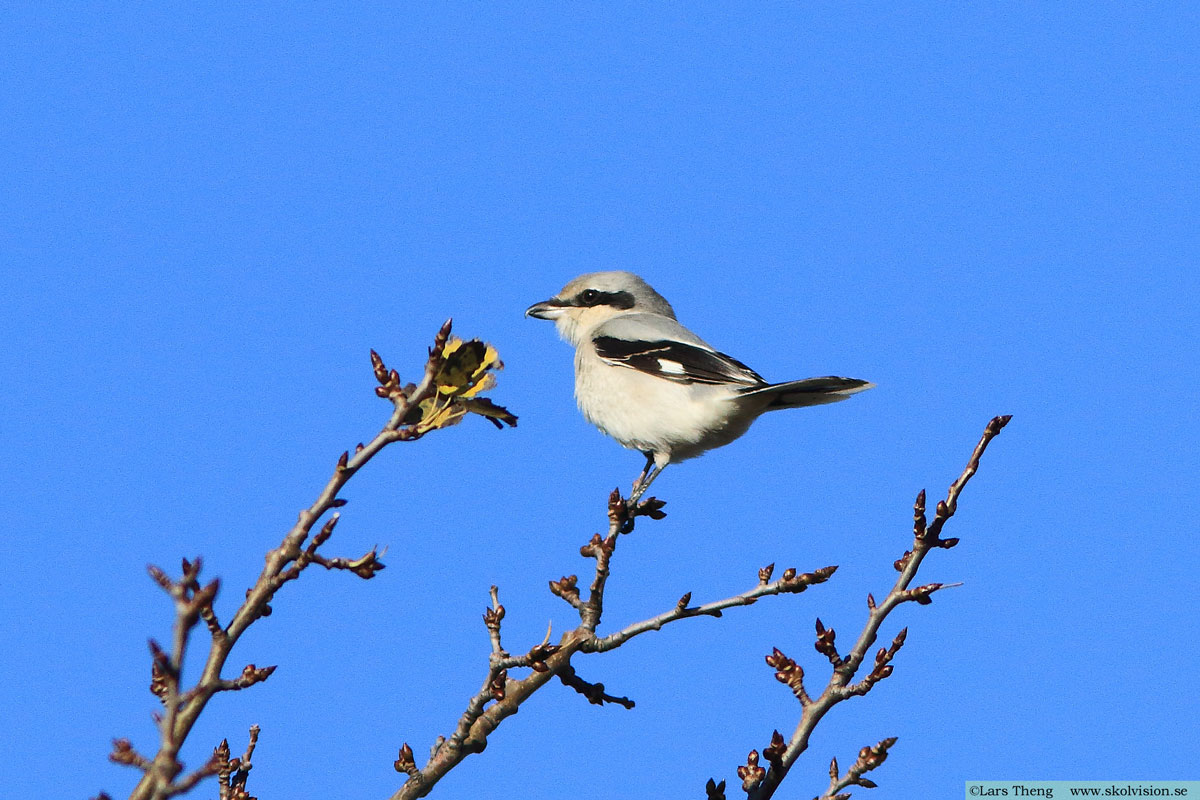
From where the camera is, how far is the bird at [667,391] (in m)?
5.39

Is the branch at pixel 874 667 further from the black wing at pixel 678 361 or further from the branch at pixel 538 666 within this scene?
the black wing at pixel 678 361

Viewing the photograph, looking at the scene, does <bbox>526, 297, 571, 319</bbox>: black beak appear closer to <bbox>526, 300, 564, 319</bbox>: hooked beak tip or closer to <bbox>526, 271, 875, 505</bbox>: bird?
<bbox>526, 300, 564, 319</bbox>: hooked beak tip

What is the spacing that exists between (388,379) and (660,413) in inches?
128

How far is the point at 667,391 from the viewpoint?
5668 mm

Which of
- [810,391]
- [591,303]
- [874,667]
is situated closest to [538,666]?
[874,667]

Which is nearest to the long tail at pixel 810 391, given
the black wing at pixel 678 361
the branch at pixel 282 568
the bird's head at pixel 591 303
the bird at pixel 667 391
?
the bird at pixel 667 391

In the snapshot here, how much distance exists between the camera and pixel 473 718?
3.12m

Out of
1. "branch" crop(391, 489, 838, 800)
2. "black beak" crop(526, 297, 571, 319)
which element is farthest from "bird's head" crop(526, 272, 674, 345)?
"branch" crop(391, 489, 838, 800)

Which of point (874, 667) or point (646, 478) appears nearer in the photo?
point (874, 667)

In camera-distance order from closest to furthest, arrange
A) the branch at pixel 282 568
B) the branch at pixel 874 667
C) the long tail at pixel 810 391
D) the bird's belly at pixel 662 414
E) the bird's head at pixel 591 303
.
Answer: the branch at pixel 282 568
the branch at pixel 874 667
the long tail at pixel 810 391
the bird's belly at pixel 662 414
the bird's head at pixel 591 303

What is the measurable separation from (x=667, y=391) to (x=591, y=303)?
4.59 ft

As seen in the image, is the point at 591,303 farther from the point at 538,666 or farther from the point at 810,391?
the point at 538,666

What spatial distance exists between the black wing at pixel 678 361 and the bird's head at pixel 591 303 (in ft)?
2.10

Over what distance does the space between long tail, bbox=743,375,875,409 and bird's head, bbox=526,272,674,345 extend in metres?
1.69
